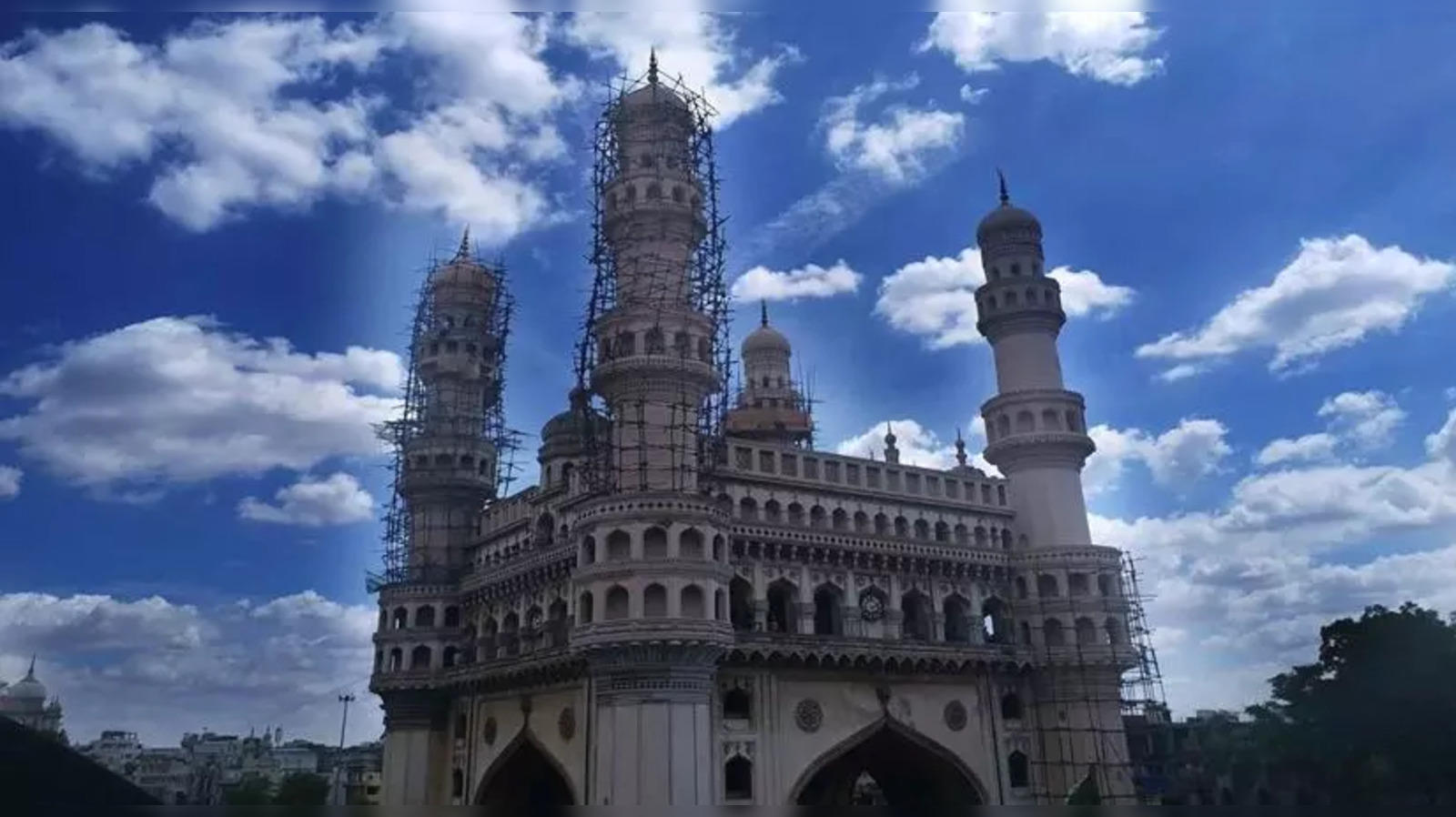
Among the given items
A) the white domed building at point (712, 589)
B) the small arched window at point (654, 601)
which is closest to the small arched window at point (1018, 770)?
the white domed building at point (712, 589)

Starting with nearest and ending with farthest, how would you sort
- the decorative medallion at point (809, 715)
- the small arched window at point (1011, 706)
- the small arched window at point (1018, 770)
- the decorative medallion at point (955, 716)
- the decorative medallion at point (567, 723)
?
1. the decorative medallion at point (809, 715)
2. the decorative medallion at point (567, 723)
3. the decorative medallion at point (955, 716)
4. the small arched window at point (1018, 770)
5. the small arched window at point (1011, 706)

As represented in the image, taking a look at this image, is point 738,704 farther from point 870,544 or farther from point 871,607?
point 870,544

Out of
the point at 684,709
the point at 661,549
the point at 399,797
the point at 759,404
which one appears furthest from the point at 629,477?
the point at 759,404

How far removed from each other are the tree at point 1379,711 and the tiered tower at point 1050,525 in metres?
9.94

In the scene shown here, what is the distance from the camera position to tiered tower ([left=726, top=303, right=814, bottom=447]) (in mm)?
59562

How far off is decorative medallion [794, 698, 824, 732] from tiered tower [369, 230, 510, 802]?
1623cm

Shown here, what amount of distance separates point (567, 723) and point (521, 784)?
7436mm

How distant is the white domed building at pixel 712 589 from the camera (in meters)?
35.0

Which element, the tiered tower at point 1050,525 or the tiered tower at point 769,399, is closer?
the tiered tower at point 1050,525

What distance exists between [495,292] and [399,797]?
24762mm

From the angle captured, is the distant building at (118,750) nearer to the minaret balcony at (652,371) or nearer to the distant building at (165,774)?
the distant building at (165,774)

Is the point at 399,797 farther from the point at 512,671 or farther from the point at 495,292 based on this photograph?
the point at 495,292

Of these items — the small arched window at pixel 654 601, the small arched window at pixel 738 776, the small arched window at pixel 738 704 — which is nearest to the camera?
the small arched window at pixel 654 601

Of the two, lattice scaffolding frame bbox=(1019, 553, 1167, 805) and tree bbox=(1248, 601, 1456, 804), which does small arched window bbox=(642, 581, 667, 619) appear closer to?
lattice scaffolding frame bbox=(1019, 553, 1167, 805)
